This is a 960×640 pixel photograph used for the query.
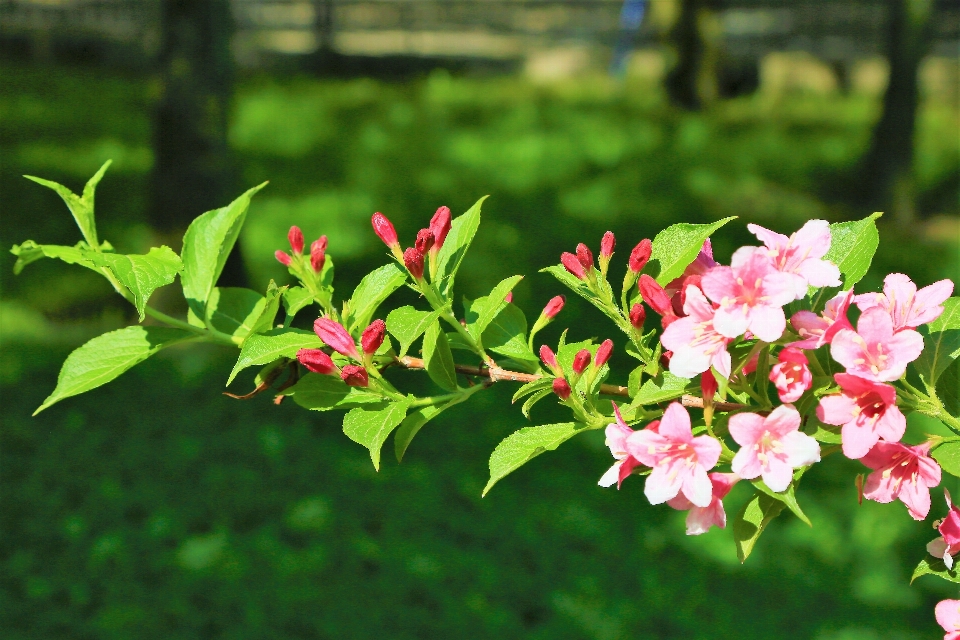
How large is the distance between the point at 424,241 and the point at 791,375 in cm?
43

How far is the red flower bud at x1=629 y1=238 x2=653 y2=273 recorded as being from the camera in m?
1.20

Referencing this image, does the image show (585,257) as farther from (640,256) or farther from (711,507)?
(711,507)

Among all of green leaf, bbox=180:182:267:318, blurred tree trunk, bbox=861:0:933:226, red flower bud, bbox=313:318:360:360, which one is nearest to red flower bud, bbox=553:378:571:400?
red flower bud, bbox=313:318:360:360

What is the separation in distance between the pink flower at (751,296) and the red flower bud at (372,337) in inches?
14.3

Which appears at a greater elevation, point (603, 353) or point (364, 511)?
point (603, 353)

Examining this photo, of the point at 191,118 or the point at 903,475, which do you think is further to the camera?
the point at 191,118

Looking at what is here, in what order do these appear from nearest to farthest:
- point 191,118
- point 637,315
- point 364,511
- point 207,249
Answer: point 637,315 → point 207,249 → point 364,511 → point 191,118

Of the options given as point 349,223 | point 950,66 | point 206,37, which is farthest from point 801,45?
point 206,37

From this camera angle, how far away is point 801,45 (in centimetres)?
1717

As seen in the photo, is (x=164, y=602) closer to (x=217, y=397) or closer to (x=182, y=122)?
(x=217, y=397)

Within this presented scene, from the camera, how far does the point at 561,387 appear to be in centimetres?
118

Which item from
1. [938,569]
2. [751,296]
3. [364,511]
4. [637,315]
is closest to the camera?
[751,296]

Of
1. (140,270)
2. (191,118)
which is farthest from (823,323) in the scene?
(191,118)

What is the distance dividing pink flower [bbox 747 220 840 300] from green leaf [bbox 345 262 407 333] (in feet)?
1.39
